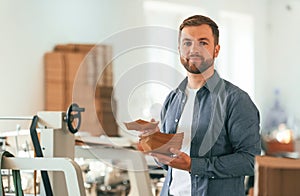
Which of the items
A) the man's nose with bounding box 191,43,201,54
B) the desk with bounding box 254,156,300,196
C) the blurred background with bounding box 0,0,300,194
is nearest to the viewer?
the desk with bounding box 254,156,300,196

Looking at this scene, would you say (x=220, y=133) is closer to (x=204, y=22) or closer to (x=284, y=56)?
(x=204, y=22)

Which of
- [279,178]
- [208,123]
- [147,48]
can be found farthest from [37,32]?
[279,178]

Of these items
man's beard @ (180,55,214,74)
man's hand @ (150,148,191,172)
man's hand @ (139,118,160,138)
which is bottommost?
man's hand @ (150,148,191,172)

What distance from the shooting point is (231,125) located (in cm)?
150

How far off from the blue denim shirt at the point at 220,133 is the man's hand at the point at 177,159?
0.02 meters

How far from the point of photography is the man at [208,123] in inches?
58.5

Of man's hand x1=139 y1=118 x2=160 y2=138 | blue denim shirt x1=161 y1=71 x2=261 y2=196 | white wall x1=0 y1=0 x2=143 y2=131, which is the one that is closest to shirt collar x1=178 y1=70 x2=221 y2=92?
blue denim shirt x1=161 y1=71 x2=261 y2=196

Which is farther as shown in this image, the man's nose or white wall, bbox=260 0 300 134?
white wall, bbox=260 0 300 134

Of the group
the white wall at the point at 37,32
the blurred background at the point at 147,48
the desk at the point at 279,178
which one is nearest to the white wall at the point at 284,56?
the blurred background at the point at 147,48

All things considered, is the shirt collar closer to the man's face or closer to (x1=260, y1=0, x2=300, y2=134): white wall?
the man's face

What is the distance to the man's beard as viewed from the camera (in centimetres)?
147

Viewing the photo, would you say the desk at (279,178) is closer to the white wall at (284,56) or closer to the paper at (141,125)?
the paper at (141,125)

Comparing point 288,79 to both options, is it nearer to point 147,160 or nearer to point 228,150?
point 147,160

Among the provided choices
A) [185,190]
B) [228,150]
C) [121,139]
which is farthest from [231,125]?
[121,139]
